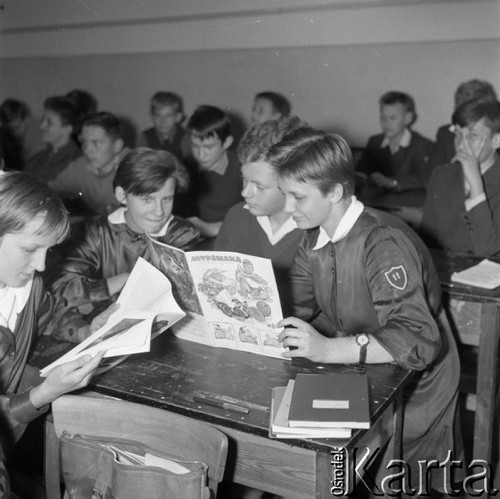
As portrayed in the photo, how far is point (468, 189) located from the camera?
3537 millimetres

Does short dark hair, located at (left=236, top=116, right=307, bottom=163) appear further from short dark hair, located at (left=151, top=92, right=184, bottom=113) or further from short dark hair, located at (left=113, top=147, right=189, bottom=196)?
short dark hair, located at (left=151, top=92, right=184, bottom=113)

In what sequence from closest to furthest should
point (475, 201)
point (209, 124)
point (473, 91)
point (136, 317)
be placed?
1. point (136, 317)
2. point (475, 201)
3. point (209, 124)
4. point (473, 91)

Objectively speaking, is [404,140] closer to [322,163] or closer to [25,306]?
[322,163]

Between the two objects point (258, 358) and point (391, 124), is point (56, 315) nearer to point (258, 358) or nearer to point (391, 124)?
point (258, 358)

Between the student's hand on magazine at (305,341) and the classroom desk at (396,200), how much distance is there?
8.91ft

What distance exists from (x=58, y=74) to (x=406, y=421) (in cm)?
633

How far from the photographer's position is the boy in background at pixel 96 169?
4.60m

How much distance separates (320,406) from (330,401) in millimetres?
36

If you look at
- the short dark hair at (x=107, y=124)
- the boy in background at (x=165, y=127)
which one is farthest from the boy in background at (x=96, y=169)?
the boy in background at (x=165, y=127)

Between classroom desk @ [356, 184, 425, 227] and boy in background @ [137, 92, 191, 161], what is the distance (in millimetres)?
1804

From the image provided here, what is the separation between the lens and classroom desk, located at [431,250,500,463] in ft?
8.32

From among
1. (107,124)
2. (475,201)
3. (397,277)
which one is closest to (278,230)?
(397,277)

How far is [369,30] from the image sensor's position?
6004 millimetres

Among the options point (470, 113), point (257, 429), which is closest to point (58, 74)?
point (470, 113)
